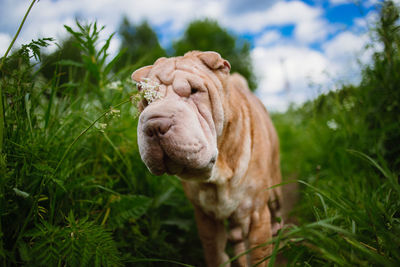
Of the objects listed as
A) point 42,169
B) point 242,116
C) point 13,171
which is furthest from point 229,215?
point 13,171

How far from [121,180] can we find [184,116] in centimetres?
134

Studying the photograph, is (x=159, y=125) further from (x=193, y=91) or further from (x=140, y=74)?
(x=140, y=74)

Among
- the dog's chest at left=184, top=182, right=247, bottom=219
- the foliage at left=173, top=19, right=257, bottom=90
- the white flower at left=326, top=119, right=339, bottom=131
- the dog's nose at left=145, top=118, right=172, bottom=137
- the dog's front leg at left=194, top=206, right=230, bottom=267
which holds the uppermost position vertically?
the foliage at left=173, top=19, right=257, bottom=90

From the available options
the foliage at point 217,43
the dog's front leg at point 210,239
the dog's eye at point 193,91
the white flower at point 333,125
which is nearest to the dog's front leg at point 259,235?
the dog's front leg at point 210,239

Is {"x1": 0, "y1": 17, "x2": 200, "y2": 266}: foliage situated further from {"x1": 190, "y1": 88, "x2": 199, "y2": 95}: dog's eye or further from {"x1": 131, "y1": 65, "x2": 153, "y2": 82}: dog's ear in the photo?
{"x1": 190, "y1": 88, "x2": 199, "y2": 95}: dog's eye

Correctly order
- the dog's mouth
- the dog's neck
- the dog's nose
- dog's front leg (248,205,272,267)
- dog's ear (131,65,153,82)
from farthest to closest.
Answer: dog's front leg (248,205,272,267) < the dog's neck < dog's ear (131,65,153,82) < the dog's mouth < the dog's nose

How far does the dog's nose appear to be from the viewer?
1185 millimetres

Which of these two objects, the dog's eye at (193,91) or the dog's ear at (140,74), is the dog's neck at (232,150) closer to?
the dog's eye at (193,91)

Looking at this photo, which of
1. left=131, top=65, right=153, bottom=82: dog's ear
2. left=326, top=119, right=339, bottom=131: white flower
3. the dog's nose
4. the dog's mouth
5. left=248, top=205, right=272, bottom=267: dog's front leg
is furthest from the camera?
left=326, top=119, right=339, bottom=131: white flower

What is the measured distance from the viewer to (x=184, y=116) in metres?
1.25

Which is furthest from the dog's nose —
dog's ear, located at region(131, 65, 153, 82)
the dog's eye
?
dog's ear, located at region(131, 65, 153, 82)

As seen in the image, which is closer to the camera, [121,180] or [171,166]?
[171,166]

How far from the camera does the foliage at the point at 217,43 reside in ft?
68.3

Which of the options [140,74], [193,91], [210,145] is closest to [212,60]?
[193,91]
